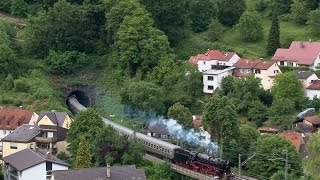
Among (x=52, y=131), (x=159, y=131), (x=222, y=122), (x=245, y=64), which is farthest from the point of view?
(x=245, y=64)

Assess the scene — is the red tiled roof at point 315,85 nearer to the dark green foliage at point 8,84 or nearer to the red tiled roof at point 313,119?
the red tiled roof at point 313,119

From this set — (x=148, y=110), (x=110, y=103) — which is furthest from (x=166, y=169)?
(x=110, y=103)

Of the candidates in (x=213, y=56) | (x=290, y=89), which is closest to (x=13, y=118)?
(x=213, y=56)

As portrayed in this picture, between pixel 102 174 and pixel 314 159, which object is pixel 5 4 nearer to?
pixel 102 174

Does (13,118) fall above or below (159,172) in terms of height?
above

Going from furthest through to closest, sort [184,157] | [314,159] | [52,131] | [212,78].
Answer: [212,78] → [52,131] → [184,157] → [314,159]

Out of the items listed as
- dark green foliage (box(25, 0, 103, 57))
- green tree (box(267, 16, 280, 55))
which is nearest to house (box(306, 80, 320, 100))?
green tree (box(267, 16, 280, 55))

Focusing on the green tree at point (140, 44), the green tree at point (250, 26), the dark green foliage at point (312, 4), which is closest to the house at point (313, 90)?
the green tree at point (140, 44)
